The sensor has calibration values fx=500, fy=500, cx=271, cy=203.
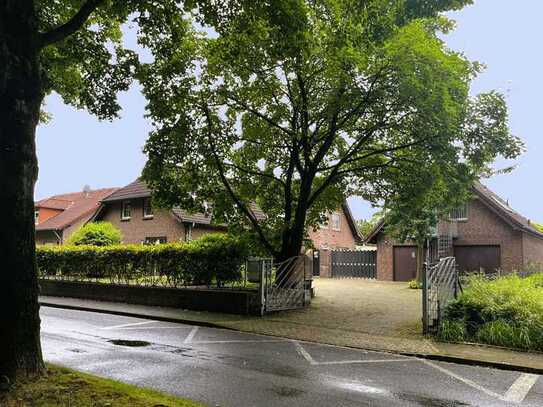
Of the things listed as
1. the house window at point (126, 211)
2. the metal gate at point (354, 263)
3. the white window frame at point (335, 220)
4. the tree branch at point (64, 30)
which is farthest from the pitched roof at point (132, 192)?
the tree branch at point (64, 30)

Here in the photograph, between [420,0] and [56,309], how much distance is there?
47.4 feet

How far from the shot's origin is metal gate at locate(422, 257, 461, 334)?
12.0 m

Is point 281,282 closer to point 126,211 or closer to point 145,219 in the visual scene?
point 145,219

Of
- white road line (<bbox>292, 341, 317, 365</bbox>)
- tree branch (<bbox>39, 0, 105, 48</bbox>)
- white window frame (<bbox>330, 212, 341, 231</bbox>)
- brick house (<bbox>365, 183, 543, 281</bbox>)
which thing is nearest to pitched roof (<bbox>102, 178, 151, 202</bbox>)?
white window frame (<bbox>330, 212, 341, 231</bbox>)

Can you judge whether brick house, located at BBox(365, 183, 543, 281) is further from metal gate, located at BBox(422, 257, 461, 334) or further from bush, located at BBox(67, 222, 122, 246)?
metal gate, located at BBox(422, 257, 461, 334)

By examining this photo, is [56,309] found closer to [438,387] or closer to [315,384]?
[315,384]

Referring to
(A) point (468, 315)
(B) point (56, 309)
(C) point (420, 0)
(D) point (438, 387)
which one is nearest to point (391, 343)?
(A) point (468, 315)

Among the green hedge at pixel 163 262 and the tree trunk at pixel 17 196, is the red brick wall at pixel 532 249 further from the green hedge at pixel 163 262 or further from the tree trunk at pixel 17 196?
the tree trunk at pixel 17 196

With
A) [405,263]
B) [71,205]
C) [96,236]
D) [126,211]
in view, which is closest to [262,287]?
[96,236]

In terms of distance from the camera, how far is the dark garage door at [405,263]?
33.8 meters

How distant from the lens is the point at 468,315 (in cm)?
1178

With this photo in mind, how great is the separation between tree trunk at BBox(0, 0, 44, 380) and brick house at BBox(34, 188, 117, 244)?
109 feet

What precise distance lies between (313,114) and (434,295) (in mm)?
7117

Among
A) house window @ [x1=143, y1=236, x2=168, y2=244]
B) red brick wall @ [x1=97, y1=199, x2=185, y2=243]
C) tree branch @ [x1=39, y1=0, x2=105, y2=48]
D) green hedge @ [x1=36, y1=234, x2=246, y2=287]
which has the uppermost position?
tree branch @ [x1=39, y1=0, x2=105, y2=48]
